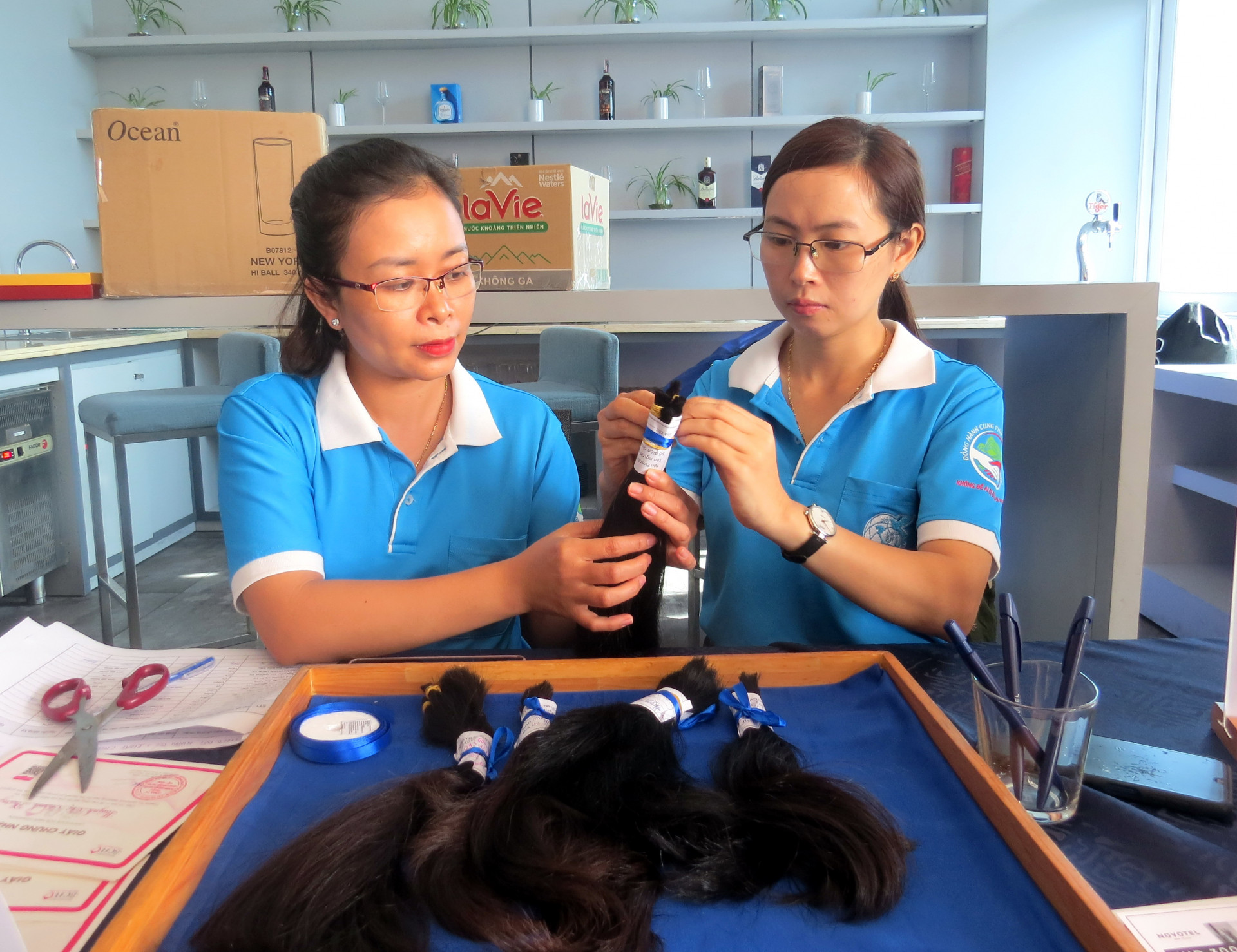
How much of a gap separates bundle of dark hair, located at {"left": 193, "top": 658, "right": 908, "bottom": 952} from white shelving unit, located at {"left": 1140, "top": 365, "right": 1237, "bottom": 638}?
2870 mm

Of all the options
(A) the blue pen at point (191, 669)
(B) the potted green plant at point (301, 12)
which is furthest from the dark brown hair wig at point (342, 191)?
(B) the potted green plant at point (301, 12)

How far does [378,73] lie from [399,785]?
517cm

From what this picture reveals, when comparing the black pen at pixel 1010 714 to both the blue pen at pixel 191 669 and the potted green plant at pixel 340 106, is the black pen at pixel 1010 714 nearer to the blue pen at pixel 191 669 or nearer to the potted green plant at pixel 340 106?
the blue pen at pixel 191 669

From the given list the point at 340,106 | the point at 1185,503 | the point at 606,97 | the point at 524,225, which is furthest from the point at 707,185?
the point at 524,225

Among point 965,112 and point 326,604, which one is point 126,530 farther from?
point 965,112

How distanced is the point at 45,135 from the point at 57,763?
512 cm

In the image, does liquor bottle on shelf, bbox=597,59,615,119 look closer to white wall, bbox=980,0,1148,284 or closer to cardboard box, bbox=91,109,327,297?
white wall, bbox=980,0,1148,284

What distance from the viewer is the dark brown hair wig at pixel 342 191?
1125 mm

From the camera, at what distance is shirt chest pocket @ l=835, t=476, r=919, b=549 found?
1.21 metres

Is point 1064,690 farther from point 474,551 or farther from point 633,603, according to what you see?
point 474,551

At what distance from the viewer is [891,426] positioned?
123 centimetres

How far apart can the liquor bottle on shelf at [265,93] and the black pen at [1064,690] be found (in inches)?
203

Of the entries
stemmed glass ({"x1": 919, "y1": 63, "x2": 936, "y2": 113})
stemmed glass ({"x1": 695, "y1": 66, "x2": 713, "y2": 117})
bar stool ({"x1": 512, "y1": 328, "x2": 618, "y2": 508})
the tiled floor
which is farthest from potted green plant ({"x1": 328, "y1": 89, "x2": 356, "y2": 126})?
stemmed glass ({"x1": 919, "y1": 63, "x2": 936, "y2": 113})

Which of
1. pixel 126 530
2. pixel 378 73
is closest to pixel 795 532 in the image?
pixel 126 530
